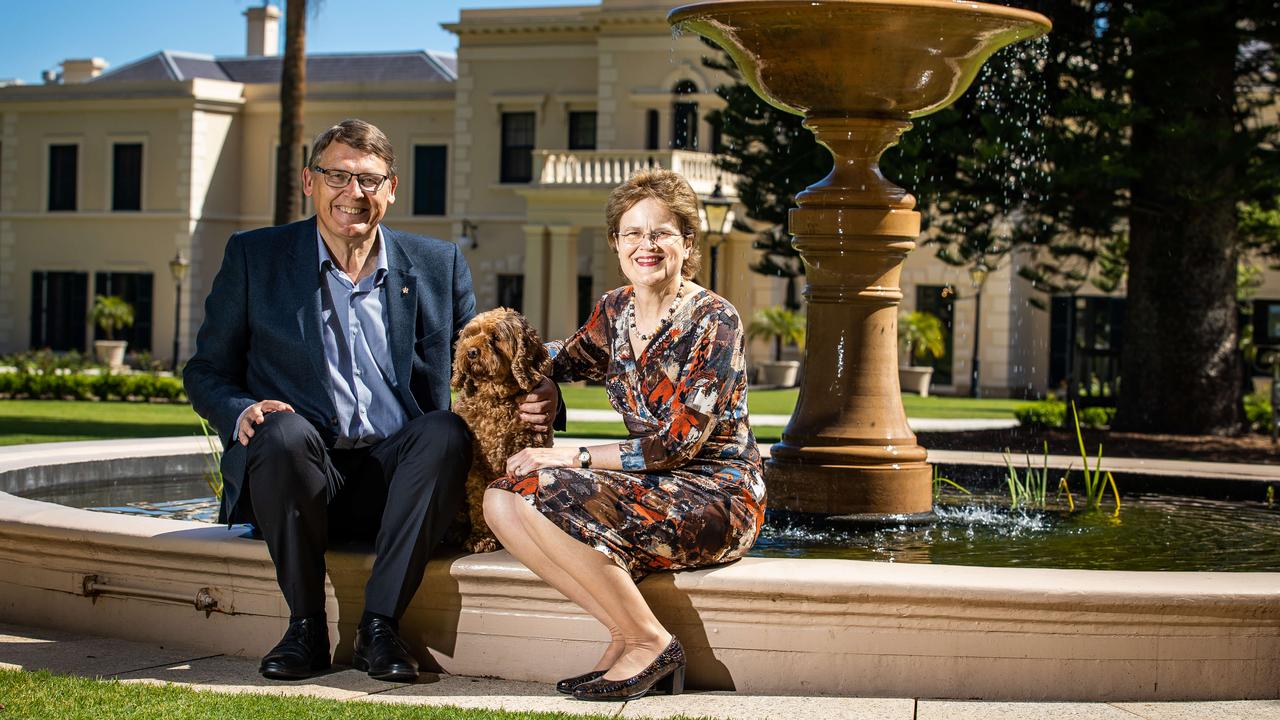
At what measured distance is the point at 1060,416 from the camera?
58.5 ft

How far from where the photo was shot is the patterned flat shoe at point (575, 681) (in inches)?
171

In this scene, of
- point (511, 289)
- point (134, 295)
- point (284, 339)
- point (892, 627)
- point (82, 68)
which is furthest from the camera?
point (82, 68)

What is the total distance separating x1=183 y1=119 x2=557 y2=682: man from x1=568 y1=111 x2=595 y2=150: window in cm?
3220

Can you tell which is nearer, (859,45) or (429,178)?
(859,45)

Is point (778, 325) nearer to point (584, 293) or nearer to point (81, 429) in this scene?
point (584, 293)

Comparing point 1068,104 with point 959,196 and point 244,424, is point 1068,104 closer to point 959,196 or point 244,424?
point 959,196

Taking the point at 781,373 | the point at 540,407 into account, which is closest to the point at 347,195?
the point at 540,407

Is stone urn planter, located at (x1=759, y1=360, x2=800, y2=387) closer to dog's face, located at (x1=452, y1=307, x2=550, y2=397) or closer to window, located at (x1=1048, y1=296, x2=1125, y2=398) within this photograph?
window, located at (x1=1048, y1=296, x2=1125, y2=398)

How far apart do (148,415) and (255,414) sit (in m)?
15.6

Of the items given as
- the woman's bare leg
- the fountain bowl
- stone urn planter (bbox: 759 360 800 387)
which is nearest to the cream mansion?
stone urn planter (bbox: 759 360 800 387)

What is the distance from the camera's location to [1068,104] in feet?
46.4

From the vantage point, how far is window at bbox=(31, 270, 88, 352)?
41.7 meters

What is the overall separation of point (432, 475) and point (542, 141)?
108 feet

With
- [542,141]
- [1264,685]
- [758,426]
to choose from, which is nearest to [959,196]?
[758,426]
